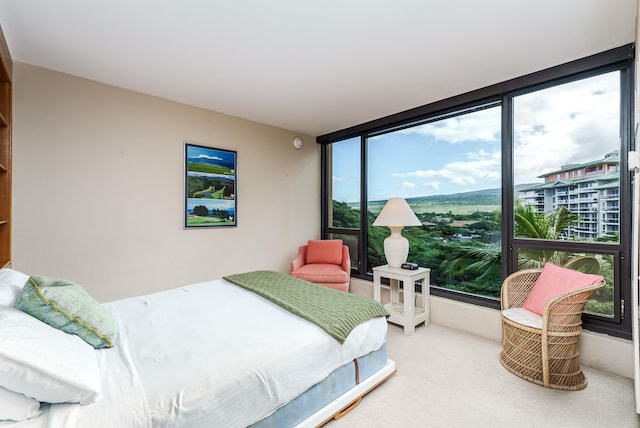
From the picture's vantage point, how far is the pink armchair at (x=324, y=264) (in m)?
3.72

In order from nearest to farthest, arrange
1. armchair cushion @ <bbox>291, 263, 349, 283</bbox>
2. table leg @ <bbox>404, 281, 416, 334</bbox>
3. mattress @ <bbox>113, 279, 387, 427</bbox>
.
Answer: mattress @ <bbox>113, 279, 387, 427</bbox>, table leg @ <bbox>404, 281, 416, 334</bbox>, armchair cushion @ <bbox>291, 263, 349, 283</bbox>

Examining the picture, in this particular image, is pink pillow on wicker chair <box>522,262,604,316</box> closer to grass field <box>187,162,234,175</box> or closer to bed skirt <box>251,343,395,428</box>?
bed skirt <box>251,343,395,428</box>

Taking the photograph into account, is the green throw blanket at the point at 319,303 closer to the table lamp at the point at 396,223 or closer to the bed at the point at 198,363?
the bed at the point at 198,363

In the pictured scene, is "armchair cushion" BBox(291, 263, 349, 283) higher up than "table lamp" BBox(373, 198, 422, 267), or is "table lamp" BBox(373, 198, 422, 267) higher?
"table lamp" BBox(373, 198, 422, 267)

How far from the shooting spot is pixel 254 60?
2.46 metres

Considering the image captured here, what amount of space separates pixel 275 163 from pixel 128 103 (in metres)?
1.85

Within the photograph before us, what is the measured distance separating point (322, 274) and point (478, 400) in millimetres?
2084

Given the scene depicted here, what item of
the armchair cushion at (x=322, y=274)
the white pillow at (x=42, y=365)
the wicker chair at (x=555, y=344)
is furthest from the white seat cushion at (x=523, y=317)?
the white pillow at (x=42, y=365)

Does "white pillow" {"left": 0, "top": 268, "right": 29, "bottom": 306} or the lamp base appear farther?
the lamp base

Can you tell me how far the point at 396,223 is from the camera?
326cm

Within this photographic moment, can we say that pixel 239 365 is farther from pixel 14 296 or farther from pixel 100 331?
pixel 14 296

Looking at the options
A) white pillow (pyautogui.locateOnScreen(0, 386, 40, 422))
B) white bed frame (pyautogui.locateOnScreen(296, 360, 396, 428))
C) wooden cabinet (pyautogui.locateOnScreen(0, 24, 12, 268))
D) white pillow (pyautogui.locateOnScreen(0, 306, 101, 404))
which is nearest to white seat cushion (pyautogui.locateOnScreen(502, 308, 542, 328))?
white bed frame (pyautogui.locateOnScreen(296, 360, 396, 428))

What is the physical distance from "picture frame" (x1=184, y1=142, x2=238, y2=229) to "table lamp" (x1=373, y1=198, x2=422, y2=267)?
1878 mm

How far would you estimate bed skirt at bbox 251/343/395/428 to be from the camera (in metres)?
1.54
